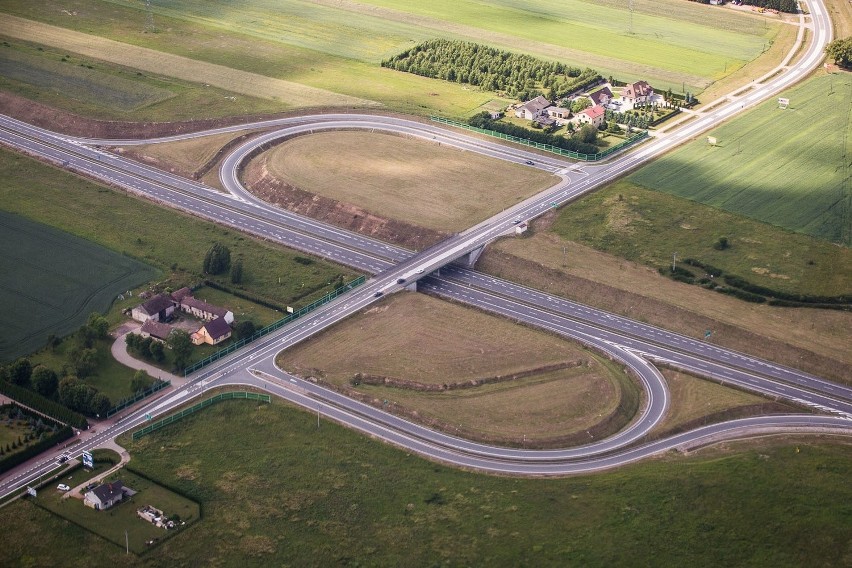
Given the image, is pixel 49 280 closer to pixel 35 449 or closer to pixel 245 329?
pixel 245 329

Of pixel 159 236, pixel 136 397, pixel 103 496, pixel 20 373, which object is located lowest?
pixel 103 496

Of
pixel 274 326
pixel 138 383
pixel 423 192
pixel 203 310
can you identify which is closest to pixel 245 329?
pixel 274 326

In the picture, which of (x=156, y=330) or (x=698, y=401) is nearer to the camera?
(x=698, y=401)

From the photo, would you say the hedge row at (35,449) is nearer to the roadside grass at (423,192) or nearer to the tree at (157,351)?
the tree at (157,351)

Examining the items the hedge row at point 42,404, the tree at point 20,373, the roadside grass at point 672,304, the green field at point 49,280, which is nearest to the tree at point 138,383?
the hedge row at point 42,404

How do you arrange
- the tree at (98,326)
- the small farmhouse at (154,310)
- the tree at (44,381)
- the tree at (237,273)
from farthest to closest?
1. the tree at (237,273)
2. the small farmhouse at (154,310)
3. the tree at (98,326)
4. the tree at (44,381)

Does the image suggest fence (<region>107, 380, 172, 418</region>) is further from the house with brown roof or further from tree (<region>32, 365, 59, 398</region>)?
the house with brown roof

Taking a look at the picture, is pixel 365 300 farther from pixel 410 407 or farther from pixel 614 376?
pixel 614 376
